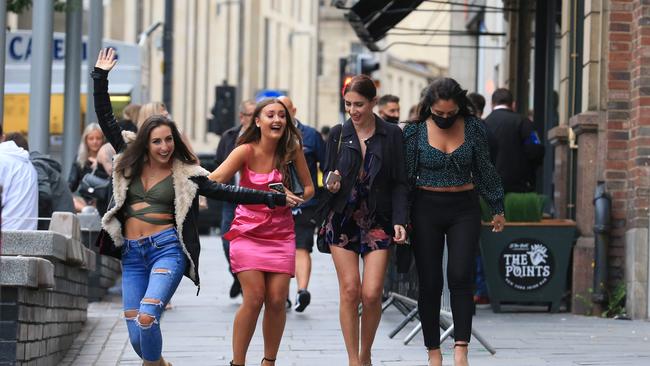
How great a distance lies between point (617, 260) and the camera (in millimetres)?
14109

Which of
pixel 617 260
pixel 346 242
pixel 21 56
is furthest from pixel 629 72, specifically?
pixel 21 56

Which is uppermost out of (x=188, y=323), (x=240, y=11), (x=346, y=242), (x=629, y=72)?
(x=240, y=11)

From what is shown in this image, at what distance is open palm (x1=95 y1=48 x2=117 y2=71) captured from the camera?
29.7 ft

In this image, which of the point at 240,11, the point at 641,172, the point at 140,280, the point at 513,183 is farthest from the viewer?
the point at 240,11

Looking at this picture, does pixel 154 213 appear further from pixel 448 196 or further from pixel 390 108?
pixel 390 108

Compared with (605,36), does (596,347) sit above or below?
below

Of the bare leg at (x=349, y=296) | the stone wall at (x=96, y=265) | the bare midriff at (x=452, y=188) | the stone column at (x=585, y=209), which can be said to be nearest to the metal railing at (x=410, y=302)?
the bare leg at (x=349, y=296)

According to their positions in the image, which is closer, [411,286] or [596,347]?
[596,347]

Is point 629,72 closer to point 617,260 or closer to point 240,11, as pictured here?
point 617,260

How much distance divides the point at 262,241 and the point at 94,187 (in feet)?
21.2

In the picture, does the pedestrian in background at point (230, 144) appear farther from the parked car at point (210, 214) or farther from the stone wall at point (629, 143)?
the parked car at point (210, 214)

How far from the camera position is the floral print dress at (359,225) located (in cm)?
946

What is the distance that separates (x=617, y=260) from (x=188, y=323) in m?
3.80

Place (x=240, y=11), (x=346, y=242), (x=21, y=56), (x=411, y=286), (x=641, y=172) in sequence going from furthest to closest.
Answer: (x=240, y=11), (x=21, y=56), (x=641, y=172), (x=411, y=286), (x=346, y=242)
